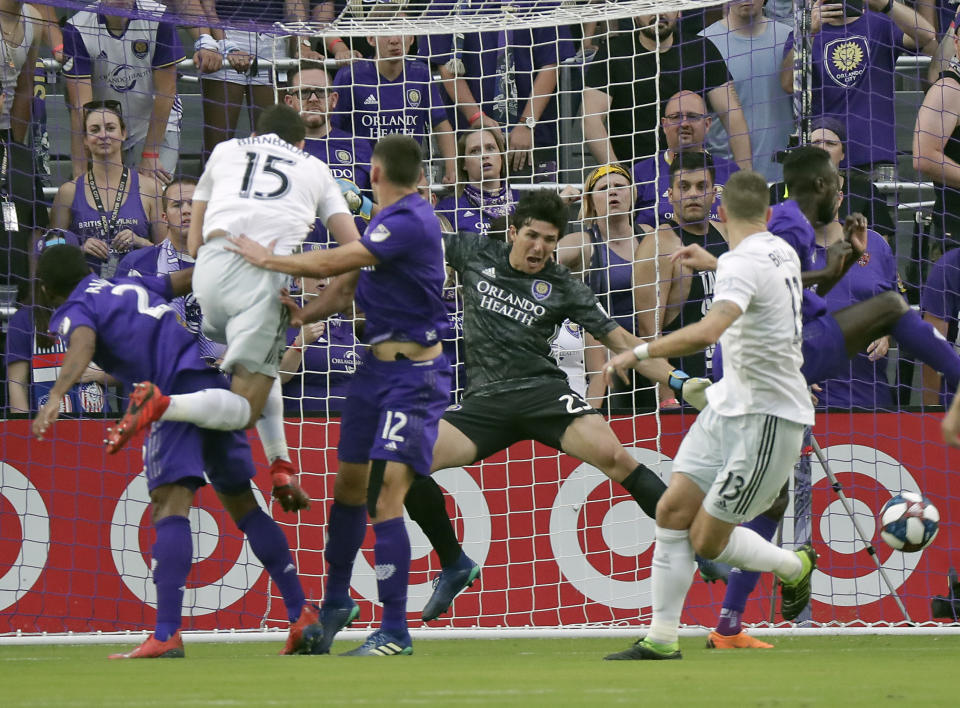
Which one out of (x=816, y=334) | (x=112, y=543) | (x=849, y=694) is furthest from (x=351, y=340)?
(x=849, y=694)

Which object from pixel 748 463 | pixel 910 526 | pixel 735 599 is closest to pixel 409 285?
pixel 748 463

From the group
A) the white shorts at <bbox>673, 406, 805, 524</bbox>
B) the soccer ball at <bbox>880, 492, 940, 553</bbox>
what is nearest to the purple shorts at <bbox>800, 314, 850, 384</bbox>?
the soccer ball at <bbox>880, 492, 940, 553</bbox>

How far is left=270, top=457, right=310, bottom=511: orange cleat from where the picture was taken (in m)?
6.86

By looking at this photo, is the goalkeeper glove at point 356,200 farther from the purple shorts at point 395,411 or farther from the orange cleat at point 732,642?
the orange cleat at point 732,642

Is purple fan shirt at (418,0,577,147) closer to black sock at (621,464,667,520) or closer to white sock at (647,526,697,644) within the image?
black sock at (621,464,667,520)

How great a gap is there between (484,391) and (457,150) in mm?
2214

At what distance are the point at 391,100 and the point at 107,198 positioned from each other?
6.70 ft

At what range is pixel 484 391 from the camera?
8289mm

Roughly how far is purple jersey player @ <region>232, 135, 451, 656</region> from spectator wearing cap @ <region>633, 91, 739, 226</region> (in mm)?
3002

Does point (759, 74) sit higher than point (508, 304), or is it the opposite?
point (759, 74)

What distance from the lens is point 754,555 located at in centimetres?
654

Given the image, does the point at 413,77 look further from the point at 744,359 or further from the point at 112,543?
the point at 744,359

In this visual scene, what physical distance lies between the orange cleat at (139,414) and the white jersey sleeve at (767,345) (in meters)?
2.39

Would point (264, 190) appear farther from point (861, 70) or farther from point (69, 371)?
point (861, 70)
